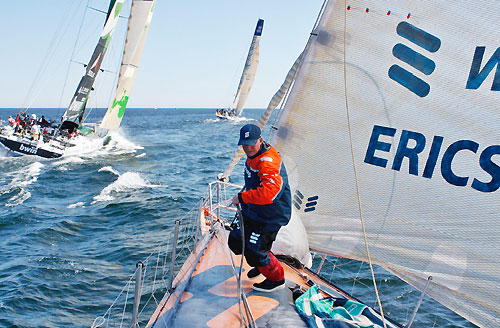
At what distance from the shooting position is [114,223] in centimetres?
1101

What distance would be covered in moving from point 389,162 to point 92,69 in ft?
77.5

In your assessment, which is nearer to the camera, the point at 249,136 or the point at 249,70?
the point at 249,136

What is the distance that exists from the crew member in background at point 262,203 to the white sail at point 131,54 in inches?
805

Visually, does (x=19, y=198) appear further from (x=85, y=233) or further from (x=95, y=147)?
(x=95, y=147)

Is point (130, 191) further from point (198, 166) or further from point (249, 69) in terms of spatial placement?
point (249, 69)

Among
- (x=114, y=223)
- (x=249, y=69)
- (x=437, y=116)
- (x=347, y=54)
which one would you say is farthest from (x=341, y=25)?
(x=249, y=69)

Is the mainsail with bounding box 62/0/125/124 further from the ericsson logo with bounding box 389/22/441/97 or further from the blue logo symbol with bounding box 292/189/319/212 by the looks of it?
the ericsson logo with bounding box 389/22/441/97

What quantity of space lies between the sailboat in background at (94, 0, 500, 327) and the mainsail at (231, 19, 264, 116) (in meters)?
44.6

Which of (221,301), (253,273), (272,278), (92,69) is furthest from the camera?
(92,69)

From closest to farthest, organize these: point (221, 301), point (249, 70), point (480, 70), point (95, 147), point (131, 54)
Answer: point (480, 70)
point (221, 301)
point (131, 54)
point (95, 147)
point (249, 70)

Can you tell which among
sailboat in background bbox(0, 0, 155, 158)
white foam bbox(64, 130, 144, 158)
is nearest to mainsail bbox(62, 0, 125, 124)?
sailboat in background bbox(0, 0, 155, 158)

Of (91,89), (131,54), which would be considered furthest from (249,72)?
(131,54)

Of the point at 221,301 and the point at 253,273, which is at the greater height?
the point at 253,273

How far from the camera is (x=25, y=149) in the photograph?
20828mm
